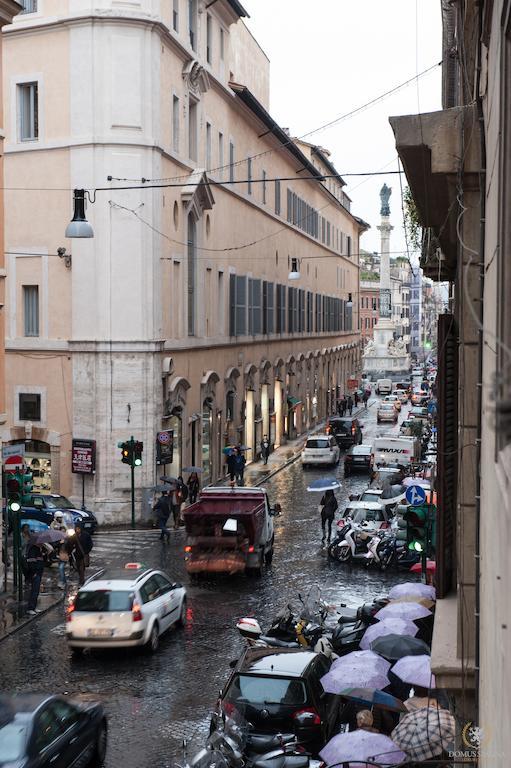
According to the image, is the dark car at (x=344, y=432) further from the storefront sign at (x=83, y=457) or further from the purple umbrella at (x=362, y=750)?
the purple umbrella at (x=362, y=750)

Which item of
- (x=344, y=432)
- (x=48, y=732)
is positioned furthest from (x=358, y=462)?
(x=48, y=732)

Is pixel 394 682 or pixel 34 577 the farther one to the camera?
pixel 34 577

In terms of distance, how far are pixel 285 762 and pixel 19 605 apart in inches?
443

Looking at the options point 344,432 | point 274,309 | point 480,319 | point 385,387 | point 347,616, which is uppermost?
point 274,309

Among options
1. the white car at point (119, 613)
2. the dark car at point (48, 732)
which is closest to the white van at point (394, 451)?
the white car at point (119, 613)

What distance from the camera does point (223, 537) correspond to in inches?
940

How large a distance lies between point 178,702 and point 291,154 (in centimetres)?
4566

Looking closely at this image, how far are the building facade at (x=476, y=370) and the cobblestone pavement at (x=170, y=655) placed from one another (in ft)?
16.9

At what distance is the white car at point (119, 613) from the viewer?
1748cm

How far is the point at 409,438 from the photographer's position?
1813 inches

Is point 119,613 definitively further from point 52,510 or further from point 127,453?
point 127,453

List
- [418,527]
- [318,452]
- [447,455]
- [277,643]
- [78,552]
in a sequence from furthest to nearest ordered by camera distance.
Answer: [318,452] < [78,552] < [418,527] < [277,643] < [447,455]

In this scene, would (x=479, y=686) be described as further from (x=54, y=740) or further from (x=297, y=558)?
(x=297, y=558)

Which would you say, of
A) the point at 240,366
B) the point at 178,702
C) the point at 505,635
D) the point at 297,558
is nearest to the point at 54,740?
the point at 178,702
